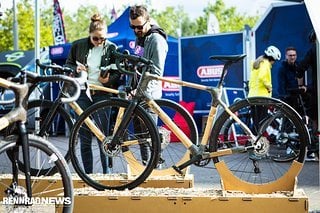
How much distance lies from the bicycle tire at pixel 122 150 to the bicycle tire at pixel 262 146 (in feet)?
1.78

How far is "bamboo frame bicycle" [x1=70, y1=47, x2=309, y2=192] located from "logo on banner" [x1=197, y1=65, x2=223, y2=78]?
865 cm

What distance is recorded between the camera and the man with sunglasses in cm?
601

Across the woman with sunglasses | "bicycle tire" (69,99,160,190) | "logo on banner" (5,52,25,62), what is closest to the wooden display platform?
"bicycle tire" (69,99,160,190)

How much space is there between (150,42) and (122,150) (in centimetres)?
104

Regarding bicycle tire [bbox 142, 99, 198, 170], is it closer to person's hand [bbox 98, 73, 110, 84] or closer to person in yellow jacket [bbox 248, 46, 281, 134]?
person's hand [bbox 98, 73, 110, 84]

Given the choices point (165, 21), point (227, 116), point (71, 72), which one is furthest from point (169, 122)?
point (165, 21)

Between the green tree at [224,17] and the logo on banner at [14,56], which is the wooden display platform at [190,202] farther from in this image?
the green tree at [224,17]

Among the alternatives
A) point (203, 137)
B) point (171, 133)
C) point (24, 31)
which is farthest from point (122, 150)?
point (24, 31)

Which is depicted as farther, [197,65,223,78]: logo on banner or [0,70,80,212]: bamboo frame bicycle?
[197,65,223,78]: logo on banner

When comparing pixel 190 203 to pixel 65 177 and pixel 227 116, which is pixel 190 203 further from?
pixel 65 177

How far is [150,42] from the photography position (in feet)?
20.0

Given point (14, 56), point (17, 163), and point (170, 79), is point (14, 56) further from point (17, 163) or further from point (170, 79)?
point (17, 163)

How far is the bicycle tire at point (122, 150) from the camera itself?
18.0 ft

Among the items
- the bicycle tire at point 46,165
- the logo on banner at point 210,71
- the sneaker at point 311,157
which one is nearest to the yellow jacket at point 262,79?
the sneaker at point 311,157
